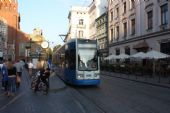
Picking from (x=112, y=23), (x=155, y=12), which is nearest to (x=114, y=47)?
(x=112, y=23)

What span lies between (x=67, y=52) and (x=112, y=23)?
3745cm

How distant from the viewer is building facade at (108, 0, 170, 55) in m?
37.9

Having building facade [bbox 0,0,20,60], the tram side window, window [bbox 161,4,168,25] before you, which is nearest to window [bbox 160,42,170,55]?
window [bbox 161,4,168,25]

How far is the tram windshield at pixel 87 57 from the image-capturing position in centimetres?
2144

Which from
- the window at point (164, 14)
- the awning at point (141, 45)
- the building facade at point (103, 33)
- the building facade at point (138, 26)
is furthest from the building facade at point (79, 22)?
the window at point (164, 14)

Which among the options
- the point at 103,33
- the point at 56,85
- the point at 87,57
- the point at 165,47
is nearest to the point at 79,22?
the point at 103,33

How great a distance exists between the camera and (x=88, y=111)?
11.8 metres

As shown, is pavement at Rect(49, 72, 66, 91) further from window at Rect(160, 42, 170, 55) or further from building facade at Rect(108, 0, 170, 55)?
building facade at Rect(108, 0, 170, 55)

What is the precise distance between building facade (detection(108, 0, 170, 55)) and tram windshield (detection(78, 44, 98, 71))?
53.6 ft

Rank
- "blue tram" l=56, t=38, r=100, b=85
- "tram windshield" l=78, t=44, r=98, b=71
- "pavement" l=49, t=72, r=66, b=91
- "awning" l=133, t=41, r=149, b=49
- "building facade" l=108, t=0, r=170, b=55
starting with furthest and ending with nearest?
"awning" l=133, t=41, r=149, b=49 < "building facade" l=108, t=0, r=170, b=55 < "tram windshield" l=78, t=44, r=98, b=71 < "blue tram" l=56, t=38, r=100, b=85 < "pavement" l=49, t=72, r=66, b=91

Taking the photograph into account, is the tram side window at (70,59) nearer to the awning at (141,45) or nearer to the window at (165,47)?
the window at (165,47)

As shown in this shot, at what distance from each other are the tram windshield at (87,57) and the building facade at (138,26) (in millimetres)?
16347

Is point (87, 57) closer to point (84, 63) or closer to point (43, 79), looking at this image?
point (84, 63)

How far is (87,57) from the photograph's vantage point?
21594mm
